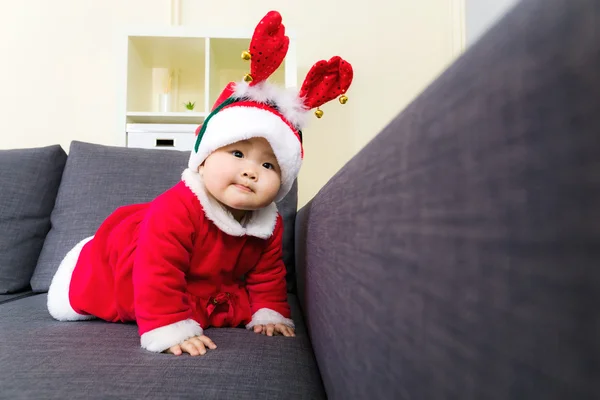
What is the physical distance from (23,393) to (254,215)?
56cm

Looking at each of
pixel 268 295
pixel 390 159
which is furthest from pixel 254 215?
pixel 390 159

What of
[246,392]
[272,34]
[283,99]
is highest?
[272,34]

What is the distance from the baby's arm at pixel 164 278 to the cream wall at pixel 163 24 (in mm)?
1488

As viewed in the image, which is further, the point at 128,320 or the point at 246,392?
the point at 128,320

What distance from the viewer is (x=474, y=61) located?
0.23 meters

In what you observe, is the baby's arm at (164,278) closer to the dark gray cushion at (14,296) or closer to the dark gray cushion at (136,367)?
the dark gray cushion at (136,367)

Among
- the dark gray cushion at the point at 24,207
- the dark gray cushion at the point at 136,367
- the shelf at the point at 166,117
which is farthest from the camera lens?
the shelf at the point at 166,117

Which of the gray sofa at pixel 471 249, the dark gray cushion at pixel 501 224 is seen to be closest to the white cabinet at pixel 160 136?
the gray sofa at pixel 471 249

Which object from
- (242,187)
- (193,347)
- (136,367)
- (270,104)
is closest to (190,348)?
(193,347)

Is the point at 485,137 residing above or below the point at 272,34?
below

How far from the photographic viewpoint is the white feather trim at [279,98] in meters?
0.94

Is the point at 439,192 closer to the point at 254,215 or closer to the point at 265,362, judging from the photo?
the point at 265,362

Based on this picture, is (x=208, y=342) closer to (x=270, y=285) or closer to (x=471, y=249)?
(x=270, y=285)

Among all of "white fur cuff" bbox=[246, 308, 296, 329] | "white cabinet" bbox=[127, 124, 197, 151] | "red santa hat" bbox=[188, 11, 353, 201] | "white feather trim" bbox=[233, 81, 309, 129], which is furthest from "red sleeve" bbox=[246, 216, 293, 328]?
"white cabinet" bbox=[127, 124, 197, 151]
